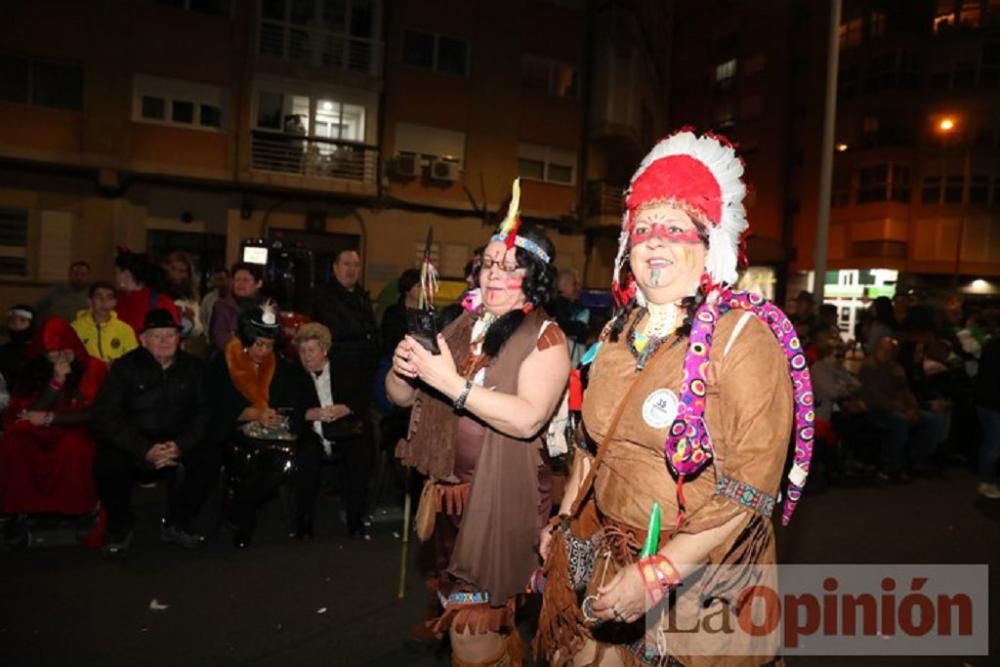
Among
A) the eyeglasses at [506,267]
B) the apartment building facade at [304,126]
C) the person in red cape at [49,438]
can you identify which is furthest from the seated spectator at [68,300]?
the apartment building facade at [304,126]

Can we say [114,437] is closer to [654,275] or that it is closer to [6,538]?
[6,538]

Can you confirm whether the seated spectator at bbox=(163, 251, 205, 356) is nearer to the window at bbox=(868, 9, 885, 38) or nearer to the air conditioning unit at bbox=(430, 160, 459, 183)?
the air conditioning unit at bbox=(430, 160, 459, 183)

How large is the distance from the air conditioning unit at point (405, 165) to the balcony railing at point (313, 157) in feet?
1.75

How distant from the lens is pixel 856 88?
3453 cm

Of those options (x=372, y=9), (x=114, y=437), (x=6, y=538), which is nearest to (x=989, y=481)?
(x=114, y=437)

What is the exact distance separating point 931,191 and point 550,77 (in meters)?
22.1

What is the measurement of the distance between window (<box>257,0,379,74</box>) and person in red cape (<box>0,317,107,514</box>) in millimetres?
14140

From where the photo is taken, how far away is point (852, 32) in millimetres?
35375

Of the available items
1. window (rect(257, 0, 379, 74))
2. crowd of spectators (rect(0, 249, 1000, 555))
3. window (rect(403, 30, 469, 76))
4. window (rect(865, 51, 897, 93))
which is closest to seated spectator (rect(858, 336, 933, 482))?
crowd of spectators (rect(0, 249, 1000, 555))

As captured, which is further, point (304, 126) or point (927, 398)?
point (304, 126)

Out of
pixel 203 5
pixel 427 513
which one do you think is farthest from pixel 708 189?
pixel 203 5

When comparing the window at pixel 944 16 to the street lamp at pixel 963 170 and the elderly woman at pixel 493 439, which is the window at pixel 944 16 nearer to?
the street lamp at pixel 963 170

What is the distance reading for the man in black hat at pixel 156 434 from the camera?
473 cm

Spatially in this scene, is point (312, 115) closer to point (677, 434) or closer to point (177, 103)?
point (177, 103)
